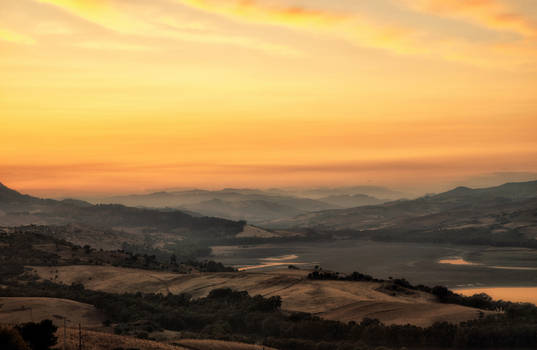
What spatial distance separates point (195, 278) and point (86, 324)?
160 feet

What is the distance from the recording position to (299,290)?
3816 inches

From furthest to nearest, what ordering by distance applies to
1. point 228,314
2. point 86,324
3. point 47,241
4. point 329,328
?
point 47,241
point 228,314
point 86,324
point 329,328

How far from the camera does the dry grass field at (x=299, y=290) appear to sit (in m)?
71.5

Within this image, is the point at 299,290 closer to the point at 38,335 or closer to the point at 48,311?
the point at 48,311

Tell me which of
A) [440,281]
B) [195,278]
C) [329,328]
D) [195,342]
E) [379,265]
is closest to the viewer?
[195,342]

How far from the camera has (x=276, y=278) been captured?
10994 cm

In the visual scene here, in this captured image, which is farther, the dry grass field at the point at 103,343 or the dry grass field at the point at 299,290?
the dry grass field at the point at 299,290

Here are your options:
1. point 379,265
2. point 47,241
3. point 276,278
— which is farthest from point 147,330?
point 379,265

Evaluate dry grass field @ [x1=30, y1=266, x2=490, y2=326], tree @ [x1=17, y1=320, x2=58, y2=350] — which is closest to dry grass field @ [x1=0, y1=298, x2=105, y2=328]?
dry grass field @ [x1=30, y1=266, x2=490, y2=326]

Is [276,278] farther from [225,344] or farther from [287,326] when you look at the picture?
[225,344]

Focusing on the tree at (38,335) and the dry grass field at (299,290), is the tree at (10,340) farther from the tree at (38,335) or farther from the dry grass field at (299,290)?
the dry grass field at (299,290)

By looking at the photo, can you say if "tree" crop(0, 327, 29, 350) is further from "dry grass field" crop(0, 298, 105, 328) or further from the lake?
the lake

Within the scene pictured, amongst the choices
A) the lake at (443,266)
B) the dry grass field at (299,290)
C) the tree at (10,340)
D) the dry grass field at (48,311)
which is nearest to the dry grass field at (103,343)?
the tree at (10,340)

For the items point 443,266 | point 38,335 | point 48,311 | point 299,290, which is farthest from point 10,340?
point 443,266
